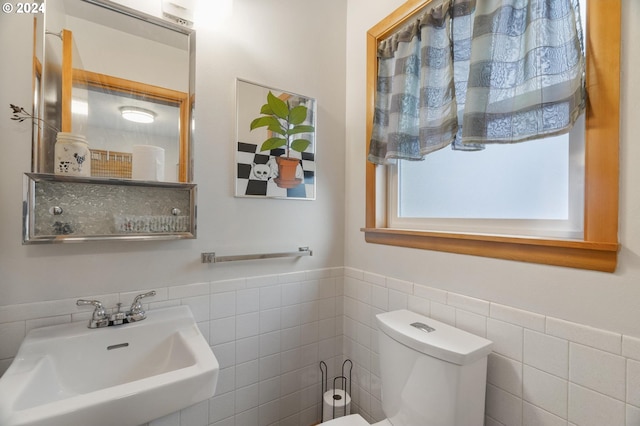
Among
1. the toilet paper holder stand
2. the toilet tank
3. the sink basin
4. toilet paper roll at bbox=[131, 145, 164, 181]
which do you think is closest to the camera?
the sink basin

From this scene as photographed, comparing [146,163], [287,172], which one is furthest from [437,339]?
[146,163]

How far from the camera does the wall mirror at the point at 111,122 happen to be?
1.00 meters

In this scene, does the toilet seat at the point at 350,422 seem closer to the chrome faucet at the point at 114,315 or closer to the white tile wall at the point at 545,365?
the white tile wall at the point at 545,365

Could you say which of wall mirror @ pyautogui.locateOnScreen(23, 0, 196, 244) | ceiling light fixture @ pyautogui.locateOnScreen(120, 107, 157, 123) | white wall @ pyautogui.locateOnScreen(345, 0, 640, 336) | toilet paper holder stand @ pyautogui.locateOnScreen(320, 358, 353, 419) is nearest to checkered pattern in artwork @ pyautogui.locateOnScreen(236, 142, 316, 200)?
wall mirror @ pyautogui.locateOnScreen(23, 0, 196, 244)

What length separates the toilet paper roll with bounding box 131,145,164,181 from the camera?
3.68 feet

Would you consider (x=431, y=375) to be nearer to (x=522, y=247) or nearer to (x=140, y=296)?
A: (x=522, y=247)

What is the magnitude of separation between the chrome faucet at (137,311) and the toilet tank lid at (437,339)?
904 millimetres

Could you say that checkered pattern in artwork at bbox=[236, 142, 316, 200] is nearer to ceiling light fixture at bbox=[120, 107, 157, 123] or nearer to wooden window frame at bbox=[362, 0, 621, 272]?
ceiling light fixture at bbox=[120, 107, 157, 123]

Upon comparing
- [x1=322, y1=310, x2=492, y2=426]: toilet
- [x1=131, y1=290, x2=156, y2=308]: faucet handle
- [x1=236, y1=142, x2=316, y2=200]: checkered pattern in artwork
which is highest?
[x1=236, y1=142, x2=316, y2=200]: checkered pattern in artwork

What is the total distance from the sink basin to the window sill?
911 mm

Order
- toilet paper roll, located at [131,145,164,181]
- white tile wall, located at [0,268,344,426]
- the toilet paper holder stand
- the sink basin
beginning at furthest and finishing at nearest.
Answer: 1. the toilet paper holder stand
2. white tile wall, located at [0,268,344,426]
3. toilet paper roll, located at [131,145,164,181]
4. the sink basin

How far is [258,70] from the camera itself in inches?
55.8

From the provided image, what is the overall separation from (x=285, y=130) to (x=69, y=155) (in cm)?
86

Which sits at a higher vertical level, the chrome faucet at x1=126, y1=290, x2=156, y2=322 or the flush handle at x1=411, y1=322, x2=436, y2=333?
the chrome faucet at x1=126, y1=290, x2=156, y2=322
